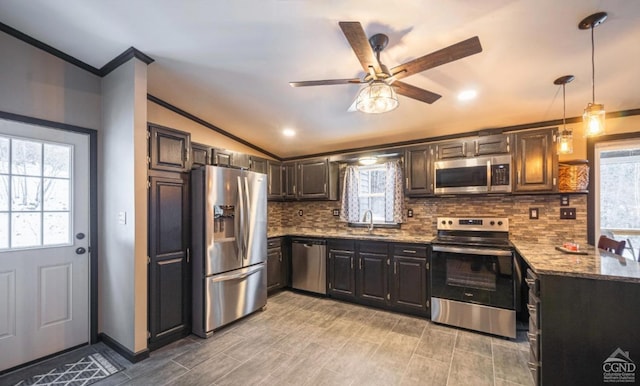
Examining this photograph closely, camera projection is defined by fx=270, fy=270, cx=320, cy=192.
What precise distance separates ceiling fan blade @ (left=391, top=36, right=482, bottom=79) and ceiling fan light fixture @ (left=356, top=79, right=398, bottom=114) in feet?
0.42

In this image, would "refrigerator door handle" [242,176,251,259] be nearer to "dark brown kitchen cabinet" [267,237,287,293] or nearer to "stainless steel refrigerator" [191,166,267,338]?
"stainless steel refrigerator" [191,166,267,338]

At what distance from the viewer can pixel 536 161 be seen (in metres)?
2.89

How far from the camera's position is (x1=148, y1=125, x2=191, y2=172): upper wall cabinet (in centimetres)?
252

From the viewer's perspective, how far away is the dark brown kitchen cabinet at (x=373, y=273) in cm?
339

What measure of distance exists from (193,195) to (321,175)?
200 centimetres

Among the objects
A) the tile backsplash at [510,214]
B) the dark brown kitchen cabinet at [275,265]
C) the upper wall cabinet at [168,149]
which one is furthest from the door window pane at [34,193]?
the tile backsplash at [510,214]

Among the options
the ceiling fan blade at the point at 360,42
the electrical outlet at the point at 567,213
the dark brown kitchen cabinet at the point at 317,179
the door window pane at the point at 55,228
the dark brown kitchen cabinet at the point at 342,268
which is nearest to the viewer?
the ceiling fan blade at the point at 360,42

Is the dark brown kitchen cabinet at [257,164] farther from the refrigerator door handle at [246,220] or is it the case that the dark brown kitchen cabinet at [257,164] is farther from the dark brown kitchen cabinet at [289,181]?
the refrigerator door handle at [246,220]

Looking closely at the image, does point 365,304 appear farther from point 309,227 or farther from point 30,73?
point 30,73

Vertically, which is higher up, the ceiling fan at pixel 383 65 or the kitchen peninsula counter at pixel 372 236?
the ceiling fan at pixel 383 65

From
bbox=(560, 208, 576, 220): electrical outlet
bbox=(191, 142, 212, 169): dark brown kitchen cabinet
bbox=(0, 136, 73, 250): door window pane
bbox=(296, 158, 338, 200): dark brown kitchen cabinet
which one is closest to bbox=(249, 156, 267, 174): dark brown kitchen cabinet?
bbox=(296, 158, 338, 200): dark brown kitchen cabinet

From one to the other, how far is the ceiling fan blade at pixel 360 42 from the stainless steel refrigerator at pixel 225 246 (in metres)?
1.89

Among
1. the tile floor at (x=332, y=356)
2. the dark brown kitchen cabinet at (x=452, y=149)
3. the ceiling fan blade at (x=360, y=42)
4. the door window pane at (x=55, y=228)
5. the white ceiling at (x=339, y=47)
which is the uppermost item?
the white ceiling at (x=339, y=47)

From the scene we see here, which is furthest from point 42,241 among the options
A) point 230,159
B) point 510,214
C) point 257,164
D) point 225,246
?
point 510,214
